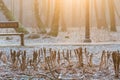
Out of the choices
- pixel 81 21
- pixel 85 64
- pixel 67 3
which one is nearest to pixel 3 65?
pixel 85 64

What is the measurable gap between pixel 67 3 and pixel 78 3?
1871 mm

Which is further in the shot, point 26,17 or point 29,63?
point 26,17

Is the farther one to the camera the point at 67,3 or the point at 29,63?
the point at 67,3

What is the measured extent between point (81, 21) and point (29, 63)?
3681 centimetres

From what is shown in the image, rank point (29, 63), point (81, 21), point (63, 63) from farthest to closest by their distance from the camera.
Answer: point (81, 21) → point (63, 63) → point (29, 63)

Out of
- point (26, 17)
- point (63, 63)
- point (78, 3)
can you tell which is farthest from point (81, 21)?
point (63, 63)

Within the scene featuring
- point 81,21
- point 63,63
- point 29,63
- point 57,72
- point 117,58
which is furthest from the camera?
point 81,21

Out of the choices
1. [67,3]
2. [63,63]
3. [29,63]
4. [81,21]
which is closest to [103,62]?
[63,63]

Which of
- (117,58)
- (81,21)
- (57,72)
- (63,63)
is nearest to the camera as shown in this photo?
(117,58)

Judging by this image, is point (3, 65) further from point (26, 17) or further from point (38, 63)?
point (26, 17)

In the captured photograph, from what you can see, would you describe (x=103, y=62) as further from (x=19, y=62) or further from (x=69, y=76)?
(x=19, y=62)

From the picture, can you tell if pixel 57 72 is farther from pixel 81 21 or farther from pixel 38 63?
pixel 81 21

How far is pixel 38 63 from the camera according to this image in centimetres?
684

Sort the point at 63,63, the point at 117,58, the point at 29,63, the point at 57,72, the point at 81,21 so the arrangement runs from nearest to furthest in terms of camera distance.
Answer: the point at 117,58, the point at 57,72, the point at 29,63, the point at 63,63, the point at 81,21
